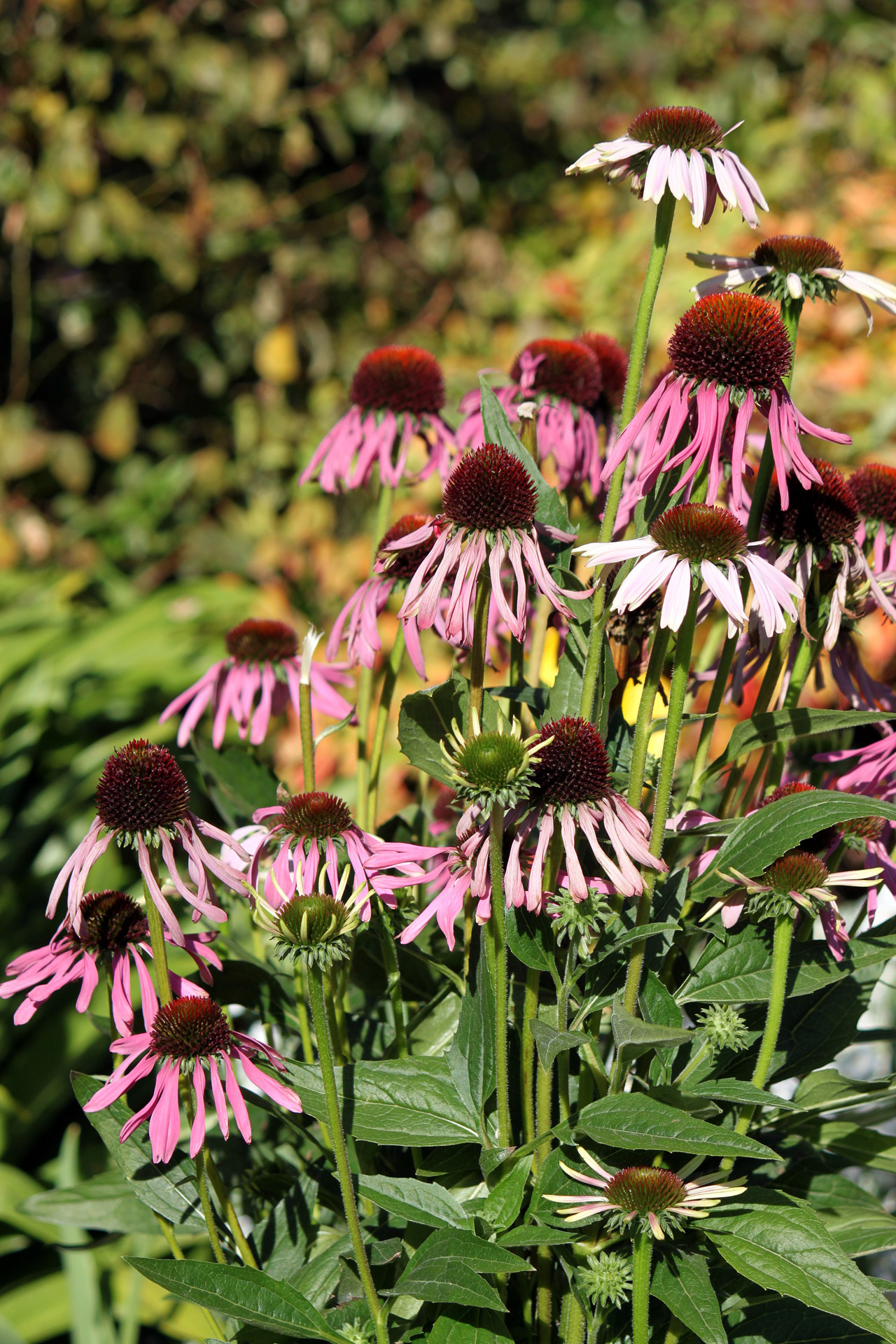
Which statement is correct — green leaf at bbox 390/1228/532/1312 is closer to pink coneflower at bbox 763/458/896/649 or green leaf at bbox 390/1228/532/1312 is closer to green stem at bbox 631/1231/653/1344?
green stem at bbox 631/1231/653/1344

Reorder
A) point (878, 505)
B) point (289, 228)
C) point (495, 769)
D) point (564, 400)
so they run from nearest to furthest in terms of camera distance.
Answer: point (495, 769) < point (878, 505) < point (564, 400) < point (289, 228)

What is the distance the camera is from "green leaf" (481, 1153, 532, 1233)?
0.51 meters

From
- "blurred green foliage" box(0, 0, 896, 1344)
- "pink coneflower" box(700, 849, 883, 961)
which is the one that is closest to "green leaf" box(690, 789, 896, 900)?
"pink coneflower" box(700, 849, 883, 961)

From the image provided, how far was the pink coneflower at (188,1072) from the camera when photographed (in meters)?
0.51

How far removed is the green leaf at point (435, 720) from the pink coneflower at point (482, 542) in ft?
0.15

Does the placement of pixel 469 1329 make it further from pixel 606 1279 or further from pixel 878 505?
pixel 878 505

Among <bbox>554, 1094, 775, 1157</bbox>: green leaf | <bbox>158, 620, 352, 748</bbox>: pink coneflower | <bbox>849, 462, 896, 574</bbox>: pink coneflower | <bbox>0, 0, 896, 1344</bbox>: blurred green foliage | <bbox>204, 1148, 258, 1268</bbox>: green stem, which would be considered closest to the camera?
<bbox>554, 1094, 775, 1157</bbox>: green leaf

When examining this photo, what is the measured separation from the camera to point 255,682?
0.81 metres

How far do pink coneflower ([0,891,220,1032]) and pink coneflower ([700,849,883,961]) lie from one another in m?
0.26

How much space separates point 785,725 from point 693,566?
4.8 inches

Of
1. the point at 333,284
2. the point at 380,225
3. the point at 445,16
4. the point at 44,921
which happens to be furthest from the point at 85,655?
the point at 445,16

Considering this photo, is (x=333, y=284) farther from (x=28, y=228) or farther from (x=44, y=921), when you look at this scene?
(x=44, y=921)

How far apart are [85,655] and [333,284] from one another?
1426 millimetres

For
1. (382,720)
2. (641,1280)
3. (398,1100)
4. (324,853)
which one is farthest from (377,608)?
(641,1280)
